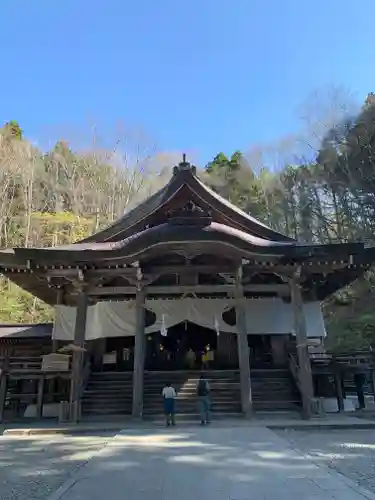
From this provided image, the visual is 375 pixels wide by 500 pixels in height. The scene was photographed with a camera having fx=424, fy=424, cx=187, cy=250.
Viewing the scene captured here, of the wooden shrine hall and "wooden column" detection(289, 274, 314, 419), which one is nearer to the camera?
"wooden column" detection(289, 274, 314, 419)

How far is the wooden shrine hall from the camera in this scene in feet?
34.7

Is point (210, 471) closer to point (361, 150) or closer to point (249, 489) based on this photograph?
point (249, 489)

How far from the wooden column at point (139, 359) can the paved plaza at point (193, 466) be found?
1.86 metres

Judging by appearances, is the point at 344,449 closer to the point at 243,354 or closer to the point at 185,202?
the point at 243,354

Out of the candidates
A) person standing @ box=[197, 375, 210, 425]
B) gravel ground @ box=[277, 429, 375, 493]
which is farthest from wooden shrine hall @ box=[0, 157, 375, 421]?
gravel ground @ box=[277, 429, 375, 493]

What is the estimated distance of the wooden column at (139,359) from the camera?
10.1 m

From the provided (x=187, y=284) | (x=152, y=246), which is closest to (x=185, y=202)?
(x=187, y=284)

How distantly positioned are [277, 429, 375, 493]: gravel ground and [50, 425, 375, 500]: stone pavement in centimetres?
27

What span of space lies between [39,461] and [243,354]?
564 centimetres

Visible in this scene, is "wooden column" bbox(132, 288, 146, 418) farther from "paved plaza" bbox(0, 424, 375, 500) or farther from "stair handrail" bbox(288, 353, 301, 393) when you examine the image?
"stair handrail" bbox(288, 353, 301, 393)

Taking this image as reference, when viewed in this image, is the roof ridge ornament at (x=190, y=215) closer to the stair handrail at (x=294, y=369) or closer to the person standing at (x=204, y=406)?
the person standing at (x=204, y=406)

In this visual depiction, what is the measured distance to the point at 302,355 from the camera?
34.8 ft

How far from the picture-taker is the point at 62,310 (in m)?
13.2

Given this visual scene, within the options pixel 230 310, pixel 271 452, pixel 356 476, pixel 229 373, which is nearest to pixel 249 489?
pixel 356 476
